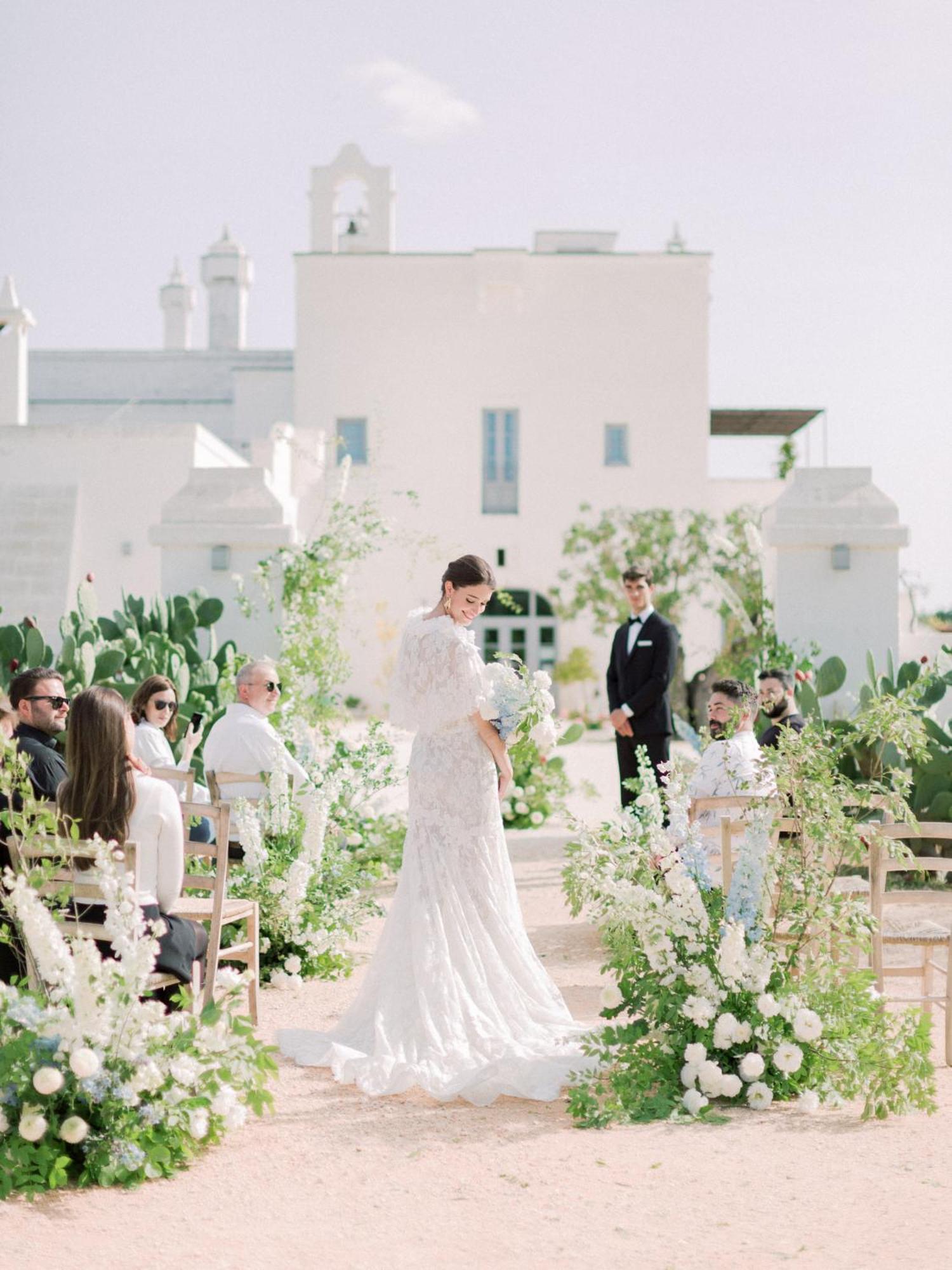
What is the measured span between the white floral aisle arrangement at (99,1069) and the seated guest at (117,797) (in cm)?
29

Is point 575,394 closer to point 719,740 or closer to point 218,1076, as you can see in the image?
point 719,740

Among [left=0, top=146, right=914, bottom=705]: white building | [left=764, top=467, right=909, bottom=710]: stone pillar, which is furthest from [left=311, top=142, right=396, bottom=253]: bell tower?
[left=764, top=467, right=909, bottom=710]: stone pillar

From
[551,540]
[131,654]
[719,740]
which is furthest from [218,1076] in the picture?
[551,540]

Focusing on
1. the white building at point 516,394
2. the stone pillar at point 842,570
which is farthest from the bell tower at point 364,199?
the stone pillar at point 842,570

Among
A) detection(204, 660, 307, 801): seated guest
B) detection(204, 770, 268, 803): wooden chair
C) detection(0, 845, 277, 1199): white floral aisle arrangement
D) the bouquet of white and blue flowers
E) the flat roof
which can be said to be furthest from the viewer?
the flat roof

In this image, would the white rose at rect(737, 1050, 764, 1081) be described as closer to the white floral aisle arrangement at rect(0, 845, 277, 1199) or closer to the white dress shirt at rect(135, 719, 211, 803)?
the white floral aisle arrangement at rect(0, 845, 277, 1199)

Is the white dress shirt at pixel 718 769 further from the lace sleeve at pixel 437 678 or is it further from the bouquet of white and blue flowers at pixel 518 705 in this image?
the lace sleeve at pixel 437 678

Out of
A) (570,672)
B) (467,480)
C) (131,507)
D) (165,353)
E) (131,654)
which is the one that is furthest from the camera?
(165,353)

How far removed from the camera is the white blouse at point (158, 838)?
404 centimetres

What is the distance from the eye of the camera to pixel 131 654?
9.25m

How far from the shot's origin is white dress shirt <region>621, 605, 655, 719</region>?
8.09 meters

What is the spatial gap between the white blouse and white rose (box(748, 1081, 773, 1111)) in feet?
6.21

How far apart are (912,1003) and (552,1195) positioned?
285 centimetres

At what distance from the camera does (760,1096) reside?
425 centimetres
